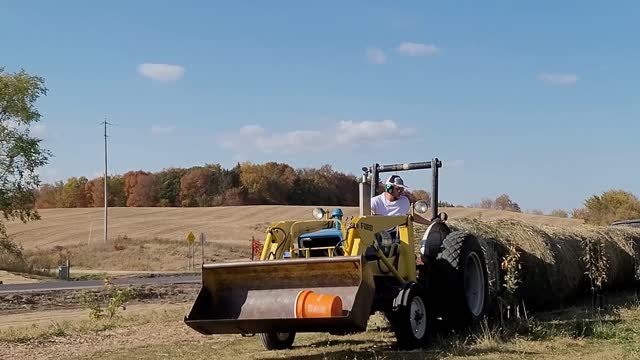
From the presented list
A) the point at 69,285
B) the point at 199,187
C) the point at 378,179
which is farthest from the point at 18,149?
the point at 199,187

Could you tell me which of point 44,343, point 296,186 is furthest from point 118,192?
point 44,343

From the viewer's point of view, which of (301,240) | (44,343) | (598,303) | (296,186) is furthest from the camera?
(296,186)

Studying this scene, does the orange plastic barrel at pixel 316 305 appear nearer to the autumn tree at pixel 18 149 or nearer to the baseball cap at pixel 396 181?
the baseball cap at pixel 396 181

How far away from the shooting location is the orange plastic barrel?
7867mm

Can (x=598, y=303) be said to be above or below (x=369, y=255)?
below

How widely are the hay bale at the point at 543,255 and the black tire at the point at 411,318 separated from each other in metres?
2.18

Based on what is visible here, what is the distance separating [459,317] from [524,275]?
2.39 meters

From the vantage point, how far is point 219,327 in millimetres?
8500

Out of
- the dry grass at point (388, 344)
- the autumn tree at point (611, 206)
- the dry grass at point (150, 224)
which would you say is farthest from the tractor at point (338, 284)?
the dry grass at point (150, 224)

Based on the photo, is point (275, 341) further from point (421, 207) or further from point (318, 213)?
point (421, 207)

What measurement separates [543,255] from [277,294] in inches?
218

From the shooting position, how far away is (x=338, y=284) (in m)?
8.40

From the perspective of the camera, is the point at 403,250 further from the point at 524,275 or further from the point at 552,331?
the point at 524,275

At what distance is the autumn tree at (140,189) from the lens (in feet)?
318
